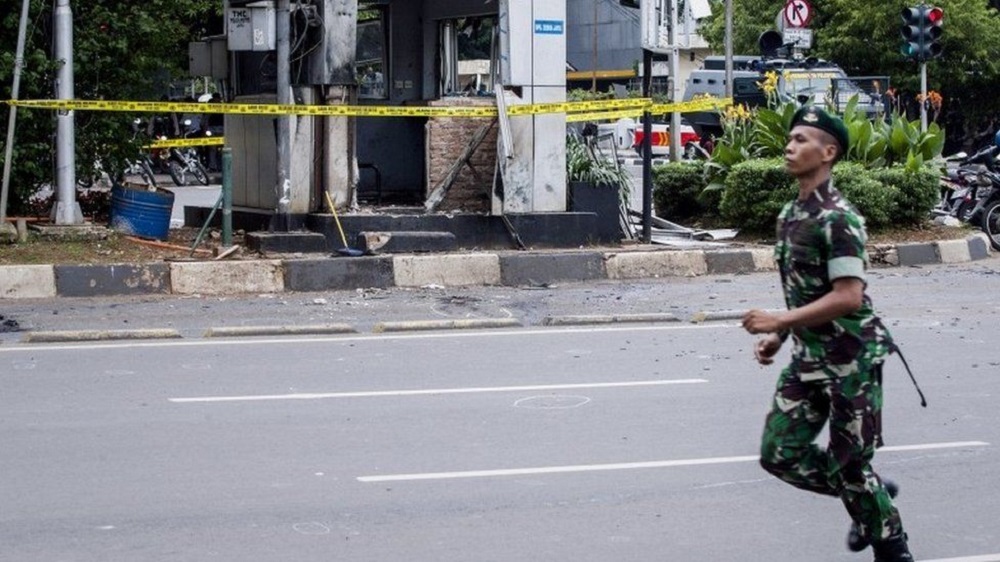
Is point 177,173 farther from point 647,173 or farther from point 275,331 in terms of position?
point 275,331

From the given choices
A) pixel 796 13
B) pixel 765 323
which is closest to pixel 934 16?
pixel 796 13

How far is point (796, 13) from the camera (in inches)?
1094

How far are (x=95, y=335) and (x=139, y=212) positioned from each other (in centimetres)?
429

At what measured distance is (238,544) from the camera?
6121 mm

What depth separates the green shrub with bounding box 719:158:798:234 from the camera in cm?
1628

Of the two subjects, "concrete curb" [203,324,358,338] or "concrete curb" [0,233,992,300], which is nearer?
"concrete curb" [203,324,358,338]

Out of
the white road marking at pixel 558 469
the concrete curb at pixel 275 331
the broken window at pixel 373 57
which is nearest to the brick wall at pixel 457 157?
the broken window at pixel 373 57

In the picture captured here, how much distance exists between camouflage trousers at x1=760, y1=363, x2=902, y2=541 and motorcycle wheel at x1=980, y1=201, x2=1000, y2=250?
40.7 feet

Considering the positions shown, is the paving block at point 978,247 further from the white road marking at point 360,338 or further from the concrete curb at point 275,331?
the concrete curb at point 275,331

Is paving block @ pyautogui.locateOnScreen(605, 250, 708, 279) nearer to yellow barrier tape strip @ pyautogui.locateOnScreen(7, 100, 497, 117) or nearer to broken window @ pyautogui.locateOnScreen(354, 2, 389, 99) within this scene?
yellow barrier tape strip @ pyautogui.locateOnScreen(7, 100, 497, 117)

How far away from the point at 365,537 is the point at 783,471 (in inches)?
67.8

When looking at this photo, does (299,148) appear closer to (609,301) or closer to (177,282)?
(177,282)

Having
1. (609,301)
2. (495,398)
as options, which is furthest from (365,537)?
(609,301)

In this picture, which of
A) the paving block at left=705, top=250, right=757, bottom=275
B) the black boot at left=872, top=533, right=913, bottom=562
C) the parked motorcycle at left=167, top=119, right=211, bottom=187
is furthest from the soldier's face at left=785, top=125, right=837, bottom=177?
the parked motorcycle at left=167, top=119, right=211, bottom=187
